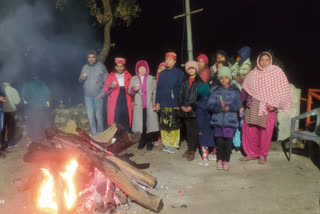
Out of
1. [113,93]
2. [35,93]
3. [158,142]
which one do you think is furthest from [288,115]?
[35,93]

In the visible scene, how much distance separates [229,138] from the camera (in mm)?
5293

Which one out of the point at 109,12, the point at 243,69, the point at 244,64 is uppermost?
the point at 109,12

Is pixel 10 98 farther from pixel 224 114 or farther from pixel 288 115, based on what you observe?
pixel 288 115

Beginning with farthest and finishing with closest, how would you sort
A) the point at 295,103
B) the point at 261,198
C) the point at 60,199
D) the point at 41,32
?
the point at 41,32
the point at 295,103
the point at 261,198
the point at 60,199

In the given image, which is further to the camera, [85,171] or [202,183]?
[202,183]

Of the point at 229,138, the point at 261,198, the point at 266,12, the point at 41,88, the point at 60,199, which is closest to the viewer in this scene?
the point at 60,199

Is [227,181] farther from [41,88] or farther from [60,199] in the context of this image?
[41,88]

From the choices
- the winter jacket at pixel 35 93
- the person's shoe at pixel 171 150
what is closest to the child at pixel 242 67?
the person's shoe at pixel 171 150

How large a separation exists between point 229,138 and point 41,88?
15.9 ft

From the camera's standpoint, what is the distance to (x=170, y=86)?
6.09 m

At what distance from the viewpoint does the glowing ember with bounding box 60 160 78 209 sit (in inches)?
153

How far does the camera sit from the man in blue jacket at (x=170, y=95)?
20.0ft

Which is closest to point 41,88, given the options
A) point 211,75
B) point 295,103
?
point 211,75

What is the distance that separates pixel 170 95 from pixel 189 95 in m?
0.56
